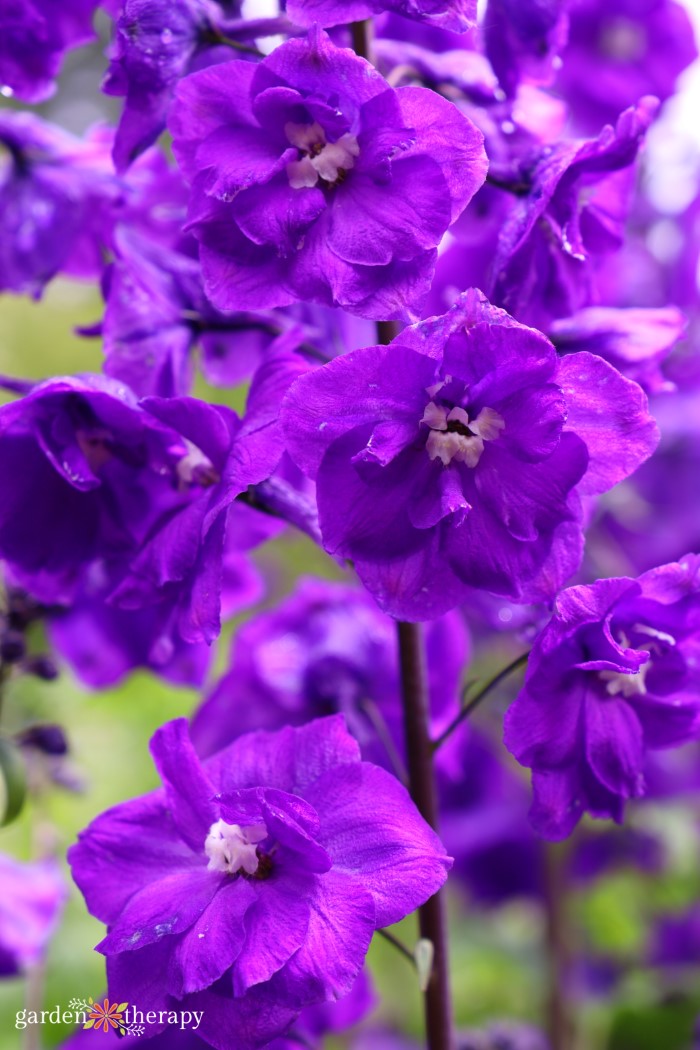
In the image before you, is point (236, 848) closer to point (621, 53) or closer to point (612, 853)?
point (621, 53)

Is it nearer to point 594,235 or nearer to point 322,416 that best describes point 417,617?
point 322,416

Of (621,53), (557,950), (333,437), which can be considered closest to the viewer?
(333,437)

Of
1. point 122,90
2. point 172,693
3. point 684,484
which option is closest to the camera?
point 122,90

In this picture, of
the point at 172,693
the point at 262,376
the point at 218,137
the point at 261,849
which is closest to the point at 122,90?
the point at 218,137

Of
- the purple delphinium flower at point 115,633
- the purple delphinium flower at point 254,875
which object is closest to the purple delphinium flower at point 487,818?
the purple delphinium flower at point 115,633

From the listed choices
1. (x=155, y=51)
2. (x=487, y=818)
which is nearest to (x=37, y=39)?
(x=155, y=51)

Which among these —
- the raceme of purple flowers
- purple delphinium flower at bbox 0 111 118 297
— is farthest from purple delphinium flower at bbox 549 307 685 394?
purple delphinium flower at bbox 0 111 118 297
